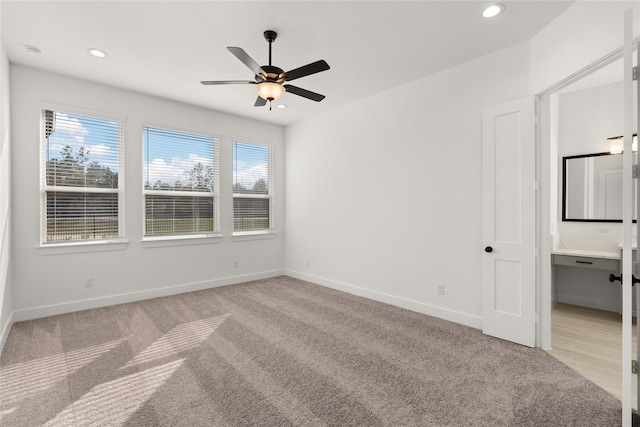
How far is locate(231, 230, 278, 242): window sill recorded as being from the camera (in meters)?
5.54

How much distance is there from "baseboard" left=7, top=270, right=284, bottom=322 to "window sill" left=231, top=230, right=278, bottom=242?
2.16ft

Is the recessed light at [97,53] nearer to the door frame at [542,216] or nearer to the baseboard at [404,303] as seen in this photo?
the baseboard at [404,303]

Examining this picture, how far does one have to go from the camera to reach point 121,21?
2768mm

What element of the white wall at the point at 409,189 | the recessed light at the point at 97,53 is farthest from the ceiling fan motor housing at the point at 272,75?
the white wall at the point at 409,189

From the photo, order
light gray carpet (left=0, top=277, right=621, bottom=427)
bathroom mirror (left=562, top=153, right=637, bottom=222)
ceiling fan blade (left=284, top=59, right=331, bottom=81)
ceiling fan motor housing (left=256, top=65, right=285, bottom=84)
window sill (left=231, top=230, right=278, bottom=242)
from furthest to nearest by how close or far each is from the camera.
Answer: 1. window sill (left=231, top=230, right=278, bottom=242)
2. bathroom mirror (left=562, top=153, right=637, bottom=222)
3. ceiling fan motor housing (left=256, top=65, right=285, bottom=84)
4. ceiling fan blade (left=284, top=59, right=331, bottom=81)
5. light gray carpet (left=0, top=277, right=621, bottom=427)

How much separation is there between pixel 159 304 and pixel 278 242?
241 cm

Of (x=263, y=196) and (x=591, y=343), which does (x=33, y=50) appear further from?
(x=591, y=343)

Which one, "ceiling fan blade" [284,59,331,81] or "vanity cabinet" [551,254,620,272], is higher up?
"ceiling fan blade" [284,59,331,81]

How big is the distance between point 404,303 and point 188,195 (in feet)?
12.0

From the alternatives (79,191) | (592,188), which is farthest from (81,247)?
(592,188)

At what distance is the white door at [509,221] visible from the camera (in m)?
3.01

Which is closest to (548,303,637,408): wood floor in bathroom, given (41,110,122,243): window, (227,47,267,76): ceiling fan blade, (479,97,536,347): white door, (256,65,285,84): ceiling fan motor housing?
(479,97,536,347): white door

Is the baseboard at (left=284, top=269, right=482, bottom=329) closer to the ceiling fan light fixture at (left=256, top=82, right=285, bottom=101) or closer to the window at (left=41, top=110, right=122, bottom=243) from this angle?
the ceiling fan light fixture at (left=256, top=82, right=285, bottom=101)

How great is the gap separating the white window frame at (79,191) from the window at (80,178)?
11mm
